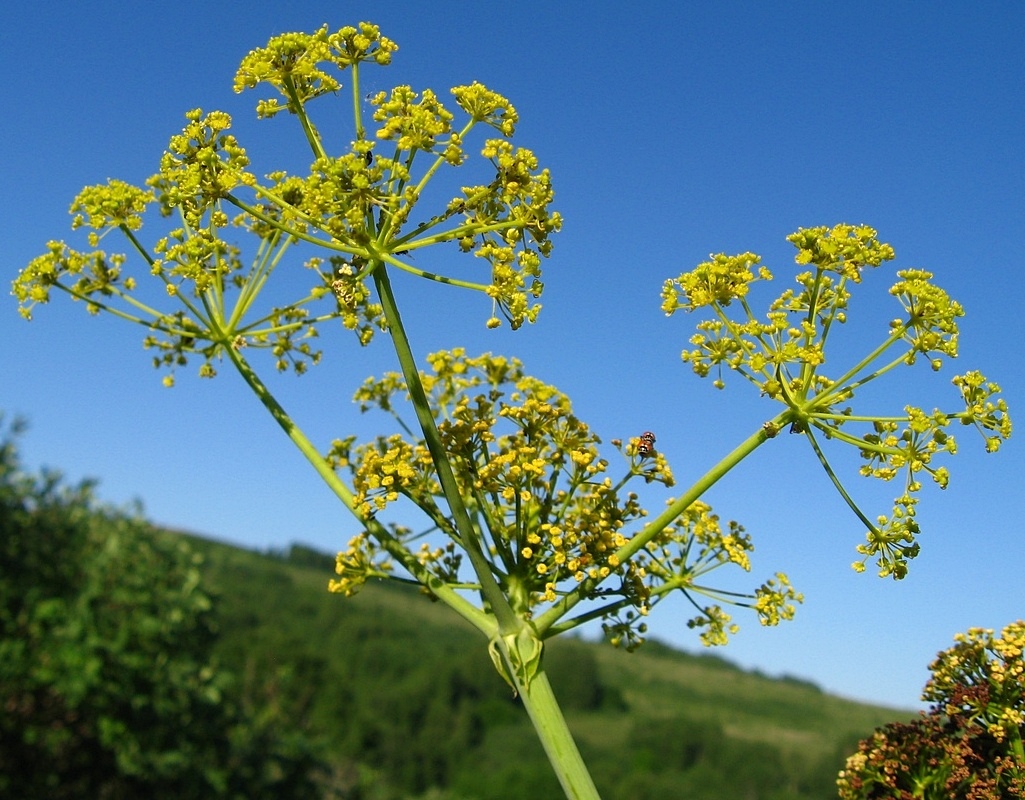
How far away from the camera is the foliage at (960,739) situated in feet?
10.2

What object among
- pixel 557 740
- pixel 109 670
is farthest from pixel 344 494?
pixel 109 670

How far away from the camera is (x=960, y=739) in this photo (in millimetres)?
3211

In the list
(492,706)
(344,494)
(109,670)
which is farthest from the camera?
(492,706)

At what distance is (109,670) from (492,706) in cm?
11401

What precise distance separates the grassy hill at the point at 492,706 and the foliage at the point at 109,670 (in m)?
37.1

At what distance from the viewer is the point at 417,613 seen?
180 metres

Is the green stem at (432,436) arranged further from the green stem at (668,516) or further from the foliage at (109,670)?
the foliage at (109,670)

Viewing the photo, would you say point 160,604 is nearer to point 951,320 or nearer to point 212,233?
point 212,233

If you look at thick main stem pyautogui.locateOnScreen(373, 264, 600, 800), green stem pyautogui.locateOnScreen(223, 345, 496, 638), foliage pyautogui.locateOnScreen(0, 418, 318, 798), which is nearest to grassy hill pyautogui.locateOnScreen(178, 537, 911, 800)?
foliage pyautogui.locateOnScreen(0, 418, 318, 798)

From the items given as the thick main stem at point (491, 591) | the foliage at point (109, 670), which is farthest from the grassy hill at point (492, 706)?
the thick main stem at point (491, 591)

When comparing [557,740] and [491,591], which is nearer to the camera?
[557,740]

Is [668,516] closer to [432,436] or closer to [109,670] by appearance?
[432,436]

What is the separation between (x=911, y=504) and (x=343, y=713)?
266ft

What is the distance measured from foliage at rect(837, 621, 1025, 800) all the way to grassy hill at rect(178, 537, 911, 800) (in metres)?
58.0
